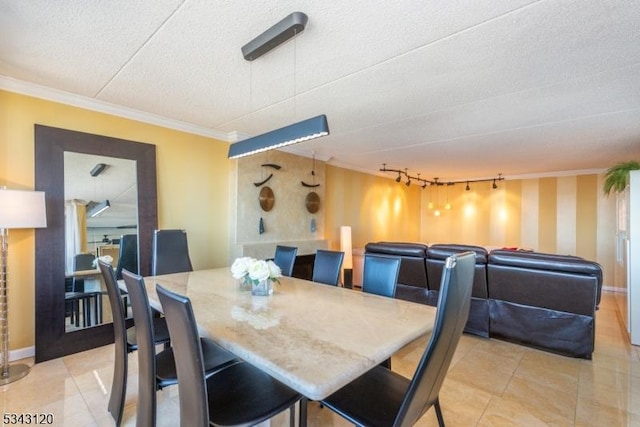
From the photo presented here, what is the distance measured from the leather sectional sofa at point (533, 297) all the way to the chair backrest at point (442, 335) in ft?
7.50

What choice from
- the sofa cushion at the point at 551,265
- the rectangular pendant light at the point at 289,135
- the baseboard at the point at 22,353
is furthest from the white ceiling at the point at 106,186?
the sofa cushion at the point at 551,265

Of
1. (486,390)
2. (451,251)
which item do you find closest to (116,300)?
(486,390)

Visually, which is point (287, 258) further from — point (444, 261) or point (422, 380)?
point (422, 380)

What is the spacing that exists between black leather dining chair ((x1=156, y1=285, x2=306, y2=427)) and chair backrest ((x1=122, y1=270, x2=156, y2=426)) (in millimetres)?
267

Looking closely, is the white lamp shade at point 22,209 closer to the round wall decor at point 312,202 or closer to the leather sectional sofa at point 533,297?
the round wall decor at point 312,202

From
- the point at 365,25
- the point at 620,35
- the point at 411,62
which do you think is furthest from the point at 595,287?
the point at 365,25

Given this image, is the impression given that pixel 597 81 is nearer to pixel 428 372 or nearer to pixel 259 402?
pixel 428 372

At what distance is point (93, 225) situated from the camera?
3098 millimetres

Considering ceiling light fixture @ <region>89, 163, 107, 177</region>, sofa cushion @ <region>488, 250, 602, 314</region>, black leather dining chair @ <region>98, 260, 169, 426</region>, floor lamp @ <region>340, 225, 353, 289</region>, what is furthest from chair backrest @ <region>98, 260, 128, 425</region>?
floor lamp @ <region>340, 225, 353, 289</region>

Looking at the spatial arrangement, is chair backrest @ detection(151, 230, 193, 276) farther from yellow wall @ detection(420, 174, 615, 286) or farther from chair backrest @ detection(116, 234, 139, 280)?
yellow wall @ detection(420, 174, 615, 286)

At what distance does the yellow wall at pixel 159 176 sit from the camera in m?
2.70

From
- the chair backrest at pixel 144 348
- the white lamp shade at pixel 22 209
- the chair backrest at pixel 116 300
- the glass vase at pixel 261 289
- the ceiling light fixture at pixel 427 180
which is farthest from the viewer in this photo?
the ceiling light fixture at pixel 427 180

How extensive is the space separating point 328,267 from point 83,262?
8.13 ft

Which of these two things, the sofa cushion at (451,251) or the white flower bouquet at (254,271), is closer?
the white flower bouquet at (254,271)
